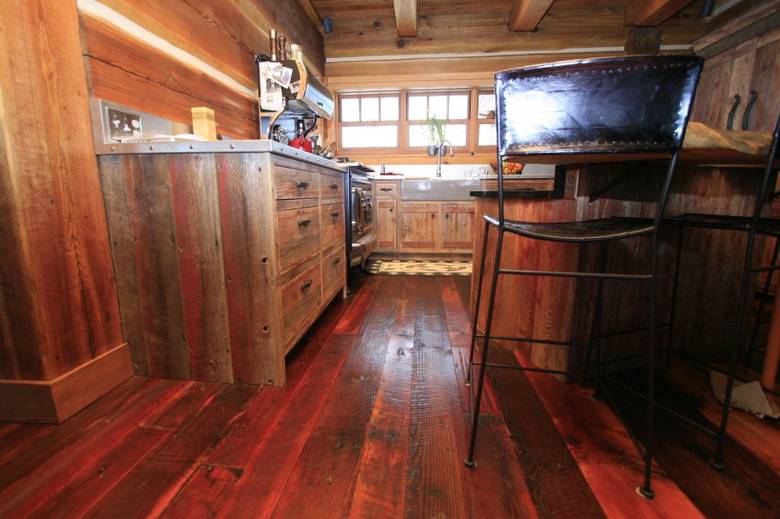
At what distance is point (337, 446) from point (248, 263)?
68 cm

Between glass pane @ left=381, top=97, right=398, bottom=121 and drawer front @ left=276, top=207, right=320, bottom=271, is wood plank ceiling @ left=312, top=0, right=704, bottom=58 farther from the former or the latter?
drawer front @ left=276, top=207, right=320, bottom=271

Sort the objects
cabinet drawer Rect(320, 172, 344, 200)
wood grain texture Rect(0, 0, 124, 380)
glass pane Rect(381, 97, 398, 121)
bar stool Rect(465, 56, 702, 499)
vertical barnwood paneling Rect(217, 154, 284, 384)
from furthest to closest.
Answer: glass pane Rect(381, 97, 398, 121) < cabinet drawer Rect(320, 172, 344, 200) < vertical barnwood paneling Rect(217, 154, 284, 384) < wood grain texture Rect(0, 0, 124, 380) < bar stool Rect(465, 56, 702, 499)

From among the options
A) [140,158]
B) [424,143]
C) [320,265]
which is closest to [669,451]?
[320,265]

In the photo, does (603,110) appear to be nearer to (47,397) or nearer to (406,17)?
(47,397)

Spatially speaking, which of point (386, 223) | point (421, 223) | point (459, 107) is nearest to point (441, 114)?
point (459, 107)

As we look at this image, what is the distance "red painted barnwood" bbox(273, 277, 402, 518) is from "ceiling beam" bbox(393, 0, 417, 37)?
3196 mm

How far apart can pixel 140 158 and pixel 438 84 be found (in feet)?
12.5

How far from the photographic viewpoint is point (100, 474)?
2.90ft

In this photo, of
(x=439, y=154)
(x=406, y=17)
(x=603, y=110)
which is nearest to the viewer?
(x=603, y=110)

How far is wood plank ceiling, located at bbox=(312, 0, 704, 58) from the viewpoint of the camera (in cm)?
376

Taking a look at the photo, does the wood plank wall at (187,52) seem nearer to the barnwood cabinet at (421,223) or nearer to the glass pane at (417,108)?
the barnwood cabinet at (421,223)

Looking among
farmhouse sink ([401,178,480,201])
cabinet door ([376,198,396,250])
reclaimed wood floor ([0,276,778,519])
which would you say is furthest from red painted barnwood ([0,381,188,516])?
farmhouse sink ([401,178,480,201])

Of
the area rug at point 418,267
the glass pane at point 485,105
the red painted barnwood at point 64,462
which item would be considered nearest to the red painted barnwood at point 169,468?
the red painted barnwood at point 64,462

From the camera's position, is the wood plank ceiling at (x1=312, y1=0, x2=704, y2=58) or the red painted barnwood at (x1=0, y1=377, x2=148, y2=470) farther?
the wood plank ceiling at (x1=312, y1=0, x2=704, y2=58)
